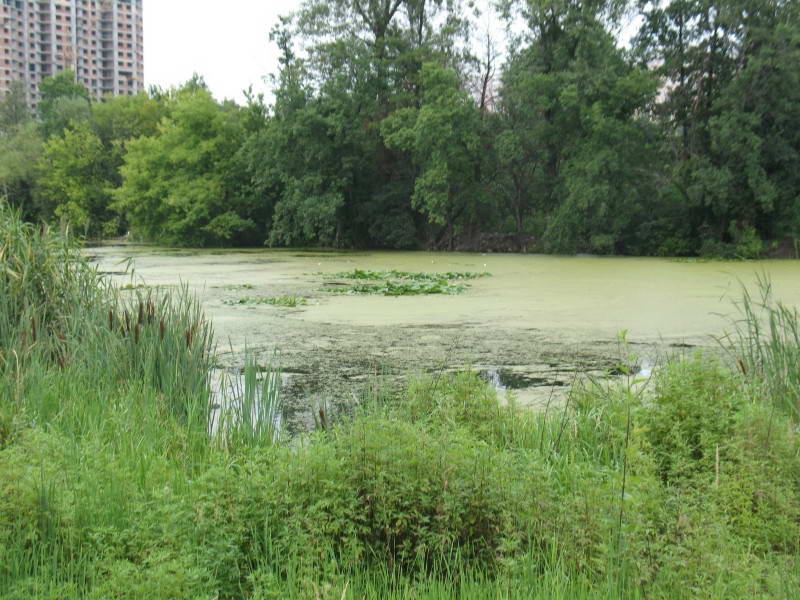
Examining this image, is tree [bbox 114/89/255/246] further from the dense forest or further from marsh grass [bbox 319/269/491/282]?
marsh grass [bbox 319/269/491/282]

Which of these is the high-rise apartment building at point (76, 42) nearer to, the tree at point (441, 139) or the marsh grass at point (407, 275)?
the tree at point (441, 139)

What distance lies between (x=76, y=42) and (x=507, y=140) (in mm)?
92515

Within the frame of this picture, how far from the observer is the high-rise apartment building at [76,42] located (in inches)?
3388

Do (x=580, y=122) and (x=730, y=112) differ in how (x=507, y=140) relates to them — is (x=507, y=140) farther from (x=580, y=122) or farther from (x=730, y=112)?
(x=730, y=112)

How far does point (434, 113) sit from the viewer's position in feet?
57.8

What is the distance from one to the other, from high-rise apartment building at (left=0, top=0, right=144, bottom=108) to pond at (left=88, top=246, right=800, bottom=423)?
8161cm

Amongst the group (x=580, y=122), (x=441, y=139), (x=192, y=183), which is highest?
(x=580, y=122)

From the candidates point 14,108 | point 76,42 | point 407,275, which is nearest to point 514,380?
point 407,275

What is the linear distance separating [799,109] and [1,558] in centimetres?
1693

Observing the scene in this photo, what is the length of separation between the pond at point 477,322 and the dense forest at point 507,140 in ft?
14.0

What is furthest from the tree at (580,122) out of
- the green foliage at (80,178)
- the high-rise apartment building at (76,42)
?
the high-rise apartment building at (76,42)

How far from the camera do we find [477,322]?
695cm

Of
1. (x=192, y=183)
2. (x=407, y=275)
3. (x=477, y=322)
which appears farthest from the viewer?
(x=192, y=183)

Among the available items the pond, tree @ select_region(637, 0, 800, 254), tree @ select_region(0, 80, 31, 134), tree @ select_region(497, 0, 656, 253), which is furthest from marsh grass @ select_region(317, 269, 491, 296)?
tree @ select_region(0, 80, 31, 134)
